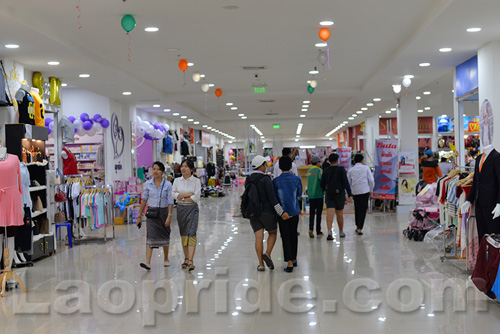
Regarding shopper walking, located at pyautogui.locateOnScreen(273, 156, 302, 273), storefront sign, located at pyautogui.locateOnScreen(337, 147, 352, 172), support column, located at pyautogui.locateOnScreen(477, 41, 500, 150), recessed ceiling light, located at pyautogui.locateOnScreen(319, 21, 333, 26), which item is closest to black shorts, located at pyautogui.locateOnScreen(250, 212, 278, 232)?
shopper walking, located at pyautogui.locateOnScreen(273, 156, 302, 273)

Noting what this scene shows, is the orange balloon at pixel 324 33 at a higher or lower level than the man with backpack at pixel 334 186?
higher

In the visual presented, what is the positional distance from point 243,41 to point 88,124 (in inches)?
220

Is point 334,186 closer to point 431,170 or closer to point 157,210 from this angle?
point 157,210

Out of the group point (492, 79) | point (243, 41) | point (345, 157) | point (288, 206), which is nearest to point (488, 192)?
point (288, 206)

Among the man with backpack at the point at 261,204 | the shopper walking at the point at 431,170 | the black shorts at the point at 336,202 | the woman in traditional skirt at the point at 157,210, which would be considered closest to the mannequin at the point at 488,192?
the man with backpack at the point at 261,204

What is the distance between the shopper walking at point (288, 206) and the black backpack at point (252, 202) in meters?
0.35

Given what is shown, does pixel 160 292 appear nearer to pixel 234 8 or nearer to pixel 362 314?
pixel 362 314

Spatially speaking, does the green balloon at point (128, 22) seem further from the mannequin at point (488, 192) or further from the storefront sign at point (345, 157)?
the storefront sign at point (345, 157)

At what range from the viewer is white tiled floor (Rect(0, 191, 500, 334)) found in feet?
16.3

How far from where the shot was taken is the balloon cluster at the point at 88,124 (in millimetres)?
13500

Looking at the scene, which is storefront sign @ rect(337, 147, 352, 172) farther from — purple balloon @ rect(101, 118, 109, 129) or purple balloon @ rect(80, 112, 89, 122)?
purple balloon @ rect(80, 112, 89, 122)

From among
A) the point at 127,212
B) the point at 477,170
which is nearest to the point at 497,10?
the point at 477,170

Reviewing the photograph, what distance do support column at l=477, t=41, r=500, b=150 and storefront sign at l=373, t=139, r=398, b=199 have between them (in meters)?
5.64

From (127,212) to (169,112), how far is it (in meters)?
6.77
